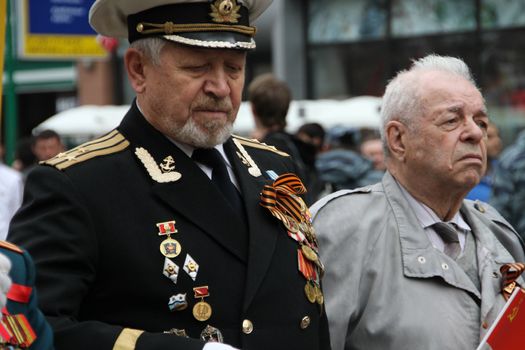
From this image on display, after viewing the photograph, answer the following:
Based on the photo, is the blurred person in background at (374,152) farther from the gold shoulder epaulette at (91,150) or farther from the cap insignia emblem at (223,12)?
the gold shoulder epaulette at (91,150)

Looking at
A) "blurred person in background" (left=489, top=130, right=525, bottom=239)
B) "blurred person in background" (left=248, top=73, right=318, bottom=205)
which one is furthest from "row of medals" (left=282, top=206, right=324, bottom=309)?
"blurred person in background" (left=248, top=73, right=318, bottom=205)

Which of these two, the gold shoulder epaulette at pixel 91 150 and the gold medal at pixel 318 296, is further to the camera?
the gold medal at pixel 318 296

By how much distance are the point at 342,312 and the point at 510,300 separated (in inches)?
20.9

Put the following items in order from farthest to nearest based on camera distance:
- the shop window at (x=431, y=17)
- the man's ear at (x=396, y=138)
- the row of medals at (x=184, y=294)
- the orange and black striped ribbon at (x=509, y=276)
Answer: the shop window at (x=431, y=17), the man's ear at (x=396, y=138), the orange and black striped ribbon at (x=509, y=276), the row of medals at (x=184, y=294)

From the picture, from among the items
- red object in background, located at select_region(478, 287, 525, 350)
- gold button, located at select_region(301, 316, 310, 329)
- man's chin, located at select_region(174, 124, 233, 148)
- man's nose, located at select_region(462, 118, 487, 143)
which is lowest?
red object in background, located at select_region(478, 287, 525, 350)

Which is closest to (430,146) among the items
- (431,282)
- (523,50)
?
(431,282)

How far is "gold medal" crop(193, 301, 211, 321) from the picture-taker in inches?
112

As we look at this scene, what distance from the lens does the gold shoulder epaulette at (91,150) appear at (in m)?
2.91

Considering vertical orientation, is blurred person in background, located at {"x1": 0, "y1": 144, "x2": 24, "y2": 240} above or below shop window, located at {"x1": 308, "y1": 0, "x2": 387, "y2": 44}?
below

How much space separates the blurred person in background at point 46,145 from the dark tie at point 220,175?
695 centimetres

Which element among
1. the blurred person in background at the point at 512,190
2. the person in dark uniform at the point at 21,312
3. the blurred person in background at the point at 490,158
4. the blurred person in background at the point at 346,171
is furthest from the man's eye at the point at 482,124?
the blurred person in background at the point at 346,171

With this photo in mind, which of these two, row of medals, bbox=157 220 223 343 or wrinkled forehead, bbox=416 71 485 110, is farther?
wrinkled forehead, bbox=416 71 485 110

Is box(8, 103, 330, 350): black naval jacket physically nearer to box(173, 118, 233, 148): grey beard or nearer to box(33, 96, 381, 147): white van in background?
box(173, 118, 233, 148): grey beard

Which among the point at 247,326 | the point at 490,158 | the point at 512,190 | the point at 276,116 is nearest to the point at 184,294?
the point at 247,326
